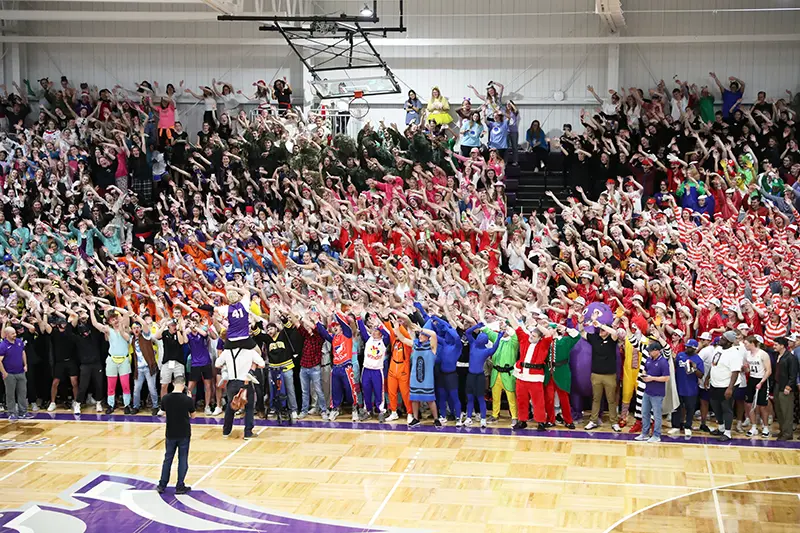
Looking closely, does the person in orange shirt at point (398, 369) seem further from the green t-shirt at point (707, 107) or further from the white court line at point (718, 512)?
the green t-shirt at point (707, 107)

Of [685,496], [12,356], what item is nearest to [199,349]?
[12,356]

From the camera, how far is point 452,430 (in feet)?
49.2

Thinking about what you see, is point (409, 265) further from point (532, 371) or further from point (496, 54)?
point (496, 54)

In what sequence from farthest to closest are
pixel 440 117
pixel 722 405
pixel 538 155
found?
pixel 440 117, pixel 538 155, pixel 722 405

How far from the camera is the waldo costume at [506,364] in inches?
583

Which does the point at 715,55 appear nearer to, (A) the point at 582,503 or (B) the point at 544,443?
(B) the point at 544,443

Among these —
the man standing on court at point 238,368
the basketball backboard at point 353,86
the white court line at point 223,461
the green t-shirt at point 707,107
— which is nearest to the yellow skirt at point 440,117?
the basketball backboard at point 353,86

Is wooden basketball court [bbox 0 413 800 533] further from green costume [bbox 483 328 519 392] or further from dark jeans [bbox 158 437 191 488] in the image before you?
green costume [bbox 483 328 519 392]

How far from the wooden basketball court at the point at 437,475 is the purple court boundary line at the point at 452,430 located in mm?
48

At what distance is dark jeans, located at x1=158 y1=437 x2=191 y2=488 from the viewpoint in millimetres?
12023

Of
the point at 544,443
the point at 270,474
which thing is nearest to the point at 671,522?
the point at 544,443

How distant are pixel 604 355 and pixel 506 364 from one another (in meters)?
1.45

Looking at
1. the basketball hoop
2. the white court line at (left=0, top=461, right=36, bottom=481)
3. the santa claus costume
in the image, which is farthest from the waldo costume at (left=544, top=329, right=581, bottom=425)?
the basketball hoop

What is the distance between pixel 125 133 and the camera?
23.0 m
